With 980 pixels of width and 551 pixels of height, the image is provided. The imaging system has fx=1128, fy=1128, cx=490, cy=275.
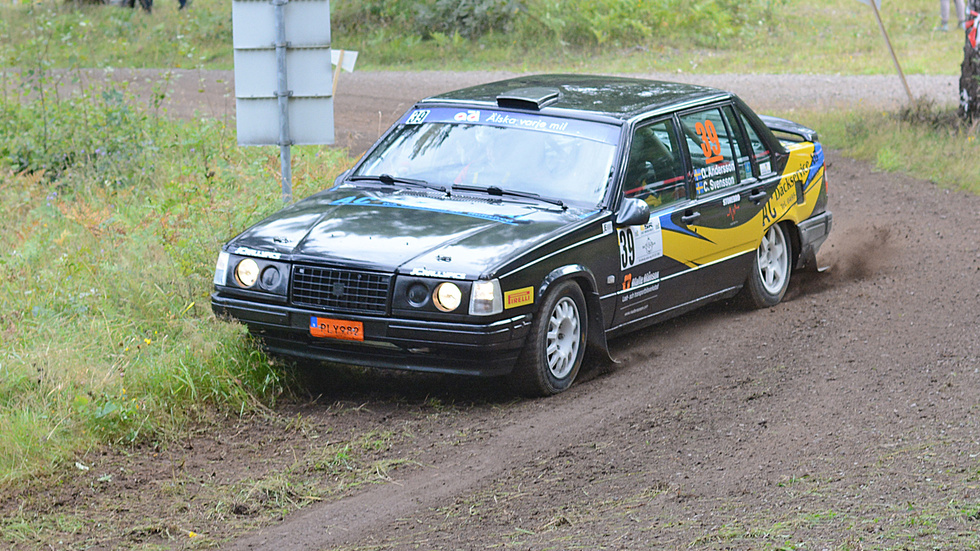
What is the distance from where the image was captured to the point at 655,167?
7215mm

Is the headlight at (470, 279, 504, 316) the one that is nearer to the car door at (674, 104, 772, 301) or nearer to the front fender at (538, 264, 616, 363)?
the front fender at (538, 264, 616, 363)

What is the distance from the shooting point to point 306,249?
19.9ft

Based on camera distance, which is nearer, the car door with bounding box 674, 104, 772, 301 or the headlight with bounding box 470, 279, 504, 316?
the headlight with bounding box 470, 279, 504, 316

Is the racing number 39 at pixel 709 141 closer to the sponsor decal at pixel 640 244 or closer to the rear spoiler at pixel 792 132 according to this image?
the sponsor decal at pixel 640 244

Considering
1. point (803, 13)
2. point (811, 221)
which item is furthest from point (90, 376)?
point (803, 13)

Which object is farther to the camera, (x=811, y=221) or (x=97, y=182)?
(x=97, y=182)

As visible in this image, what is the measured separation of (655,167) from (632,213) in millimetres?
644

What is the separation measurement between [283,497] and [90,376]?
5.90 ft

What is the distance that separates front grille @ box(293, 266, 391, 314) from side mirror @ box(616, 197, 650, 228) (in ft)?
5.31

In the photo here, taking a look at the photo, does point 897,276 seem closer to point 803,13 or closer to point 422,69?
point 422,69

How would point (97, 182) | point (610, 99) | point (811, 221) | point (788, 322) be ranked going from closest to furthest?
point (610, 99)
point (788, 322)
point (811, 221)
point (97, 182)

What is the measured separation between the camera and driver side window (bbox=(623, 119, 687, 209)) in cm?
701

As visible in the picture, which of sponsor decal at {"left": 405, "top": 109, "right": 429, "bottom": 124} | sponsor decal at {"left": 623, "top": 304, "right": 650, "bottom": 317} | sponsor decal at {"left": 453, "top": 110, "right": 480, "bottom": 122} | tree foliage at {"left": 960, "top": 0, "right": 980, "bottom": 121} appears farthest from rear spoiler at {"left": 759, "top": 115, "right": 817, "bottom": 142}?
tree foliage at {"left": 960, "top": 0, "right": 980, "bottom": 121}

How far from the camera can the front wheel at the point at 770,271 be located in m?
8.33
